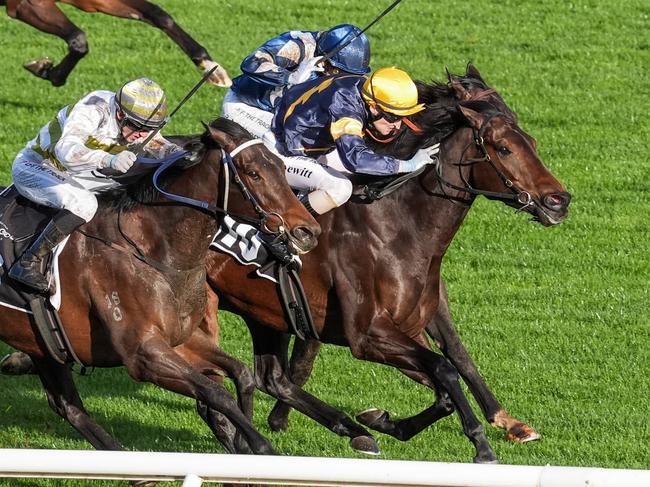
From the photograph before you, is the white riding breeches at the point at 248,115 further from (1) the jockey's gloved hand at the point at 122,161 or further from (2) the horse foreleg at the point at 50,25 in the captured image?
(1) the jockey's gloved hand at the point at 122,161

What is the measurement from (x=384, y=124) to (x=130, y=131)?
52.8 inches

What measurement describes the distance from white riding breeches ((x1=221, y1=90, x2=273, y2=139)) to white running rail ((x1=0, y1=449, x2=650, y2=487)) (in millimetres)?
3654

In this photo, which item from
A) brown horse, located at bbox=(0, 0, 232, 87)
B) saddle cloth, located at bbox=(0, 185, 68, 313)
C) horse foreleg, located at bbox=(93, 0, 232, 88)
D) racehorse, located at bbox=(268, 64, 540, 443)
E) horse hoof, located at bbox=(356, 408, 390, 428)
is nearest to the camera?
saddle cloth, located at bbox=(0, 185, 68, 313)

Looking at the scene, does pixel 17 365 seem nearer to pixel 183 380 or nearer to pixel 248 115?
pixel 248 115

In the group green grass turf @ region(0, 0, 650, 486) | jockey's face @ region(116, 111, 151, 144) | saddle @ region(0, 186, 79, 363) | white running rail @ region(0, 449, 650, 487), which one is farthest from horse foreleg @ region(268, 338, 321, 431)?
white running rail @ region(0, 449, 650, 487)

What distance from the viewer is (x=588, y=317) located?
10477 mm

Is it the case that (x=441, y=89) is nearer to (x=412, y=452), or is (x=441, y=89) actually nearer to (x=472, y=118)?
(x=472, y=118)

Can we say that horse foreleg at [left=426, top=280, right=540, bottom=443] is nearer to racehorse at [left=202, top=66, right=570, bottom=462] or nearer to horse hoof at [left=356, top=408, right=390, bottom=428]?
racehorse at [left=202, top=66, right=570, bottom=462]

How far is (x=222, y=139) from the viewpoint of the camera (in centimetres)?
647

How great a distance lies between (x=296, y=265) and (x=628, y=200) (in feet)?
20.9

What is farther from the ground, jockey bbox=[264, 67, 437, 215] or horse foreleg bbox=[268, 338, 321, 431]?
jockey bbox=[264, 67, 437, 215]

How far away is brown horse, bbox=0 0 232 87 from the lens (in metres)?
9.12

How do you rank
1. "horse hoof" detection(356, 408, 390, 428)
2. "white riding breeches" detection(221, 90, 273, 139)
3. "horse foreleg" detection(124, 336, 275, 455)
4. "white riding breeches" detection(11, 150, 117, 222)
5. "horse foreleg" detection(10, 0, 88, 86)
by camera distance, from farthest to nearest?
"horse foreleg" detection(10, 0, 88, 86)
"white riding breeches" detection(221, 90, 273, 139)
"horse hoof" detection(356, 408, 390, 428)
"white riding breeches" detection(11, 150, 117, 222)
"horse foreleg" detection(124, 336, 275, 455)

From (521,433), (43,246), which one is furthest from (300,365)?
(43,246)
